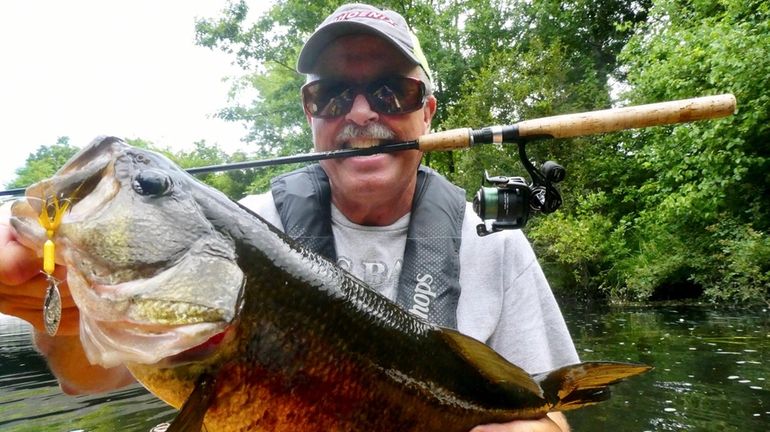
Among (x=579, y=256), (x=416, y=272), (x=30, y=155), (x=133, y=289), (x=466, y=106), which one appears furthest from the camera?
(x=30, y=155)

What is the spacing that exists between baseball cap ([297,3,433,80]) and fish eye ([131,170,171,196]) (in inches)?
63.1

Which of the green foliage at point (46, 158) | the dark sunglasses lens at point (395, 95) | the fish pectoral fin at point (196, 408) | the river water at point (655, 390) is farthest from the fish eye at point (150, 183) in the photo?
the green foliage at point (46, 158)

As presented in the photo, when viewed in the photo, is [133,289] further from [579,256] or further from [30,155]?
[30,155]

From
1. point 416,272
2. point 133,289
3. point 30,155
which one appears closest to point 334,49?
point 416,272

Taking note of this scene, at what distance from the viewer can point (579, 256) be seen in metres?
19.2

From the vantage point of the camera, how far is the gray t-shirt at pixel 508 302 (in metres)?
2.80

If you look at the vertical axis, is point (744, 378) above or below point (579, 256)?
below

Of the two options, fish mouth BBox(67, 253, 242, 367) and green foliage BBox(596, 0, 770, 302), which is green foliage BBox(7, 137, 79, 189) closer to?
green foliage BBox(596, 0, 770, 302)

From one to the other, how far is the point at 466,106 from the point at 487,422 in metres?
21.2

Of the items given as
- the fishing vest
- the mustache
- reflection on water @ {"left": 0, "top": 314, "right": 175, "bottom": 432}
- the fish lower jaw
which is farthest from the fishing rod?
reflection on water @ {"left": 0, "top": 314, "right": 175, "bottom": 432}

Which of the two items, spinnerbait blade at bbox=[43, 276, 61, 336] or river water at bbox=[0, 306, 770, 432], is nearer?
spinnerbait blade at bbox=[43, 276, 61, 336]

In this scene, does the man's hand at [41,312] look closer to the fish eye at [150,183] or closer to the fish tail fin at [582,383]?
the fish eye at [150,183]

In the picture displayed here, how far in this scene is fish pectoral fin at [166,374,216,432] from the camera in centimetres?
140

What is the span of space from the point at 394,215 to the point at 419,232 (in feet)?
0.79
